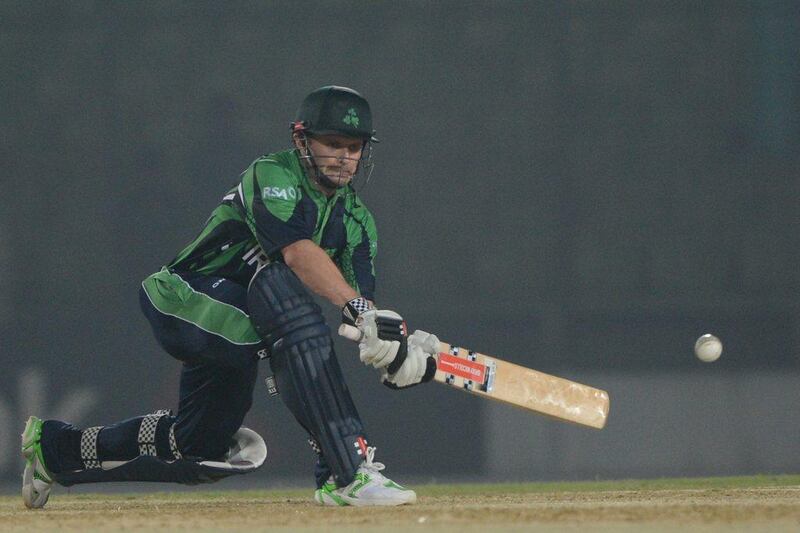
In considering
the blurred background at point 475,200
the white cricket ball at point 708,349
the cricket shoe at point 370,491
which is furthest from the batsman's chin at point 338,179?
the blurred background at point 475,200

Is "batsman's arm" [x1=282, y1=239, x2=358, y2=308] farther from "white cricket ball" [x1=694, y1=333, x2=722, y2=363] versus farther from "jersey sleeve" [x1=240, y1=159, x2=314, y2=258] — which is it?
"white cricket ball" [x1=694, y1=333, x2=722, y2=363]

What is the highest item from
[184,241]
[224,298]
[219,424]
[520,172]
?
[520,172]

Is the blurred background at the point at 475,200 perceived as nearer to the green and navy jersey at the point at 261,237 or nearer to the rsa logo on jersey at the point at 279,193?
the green and navy jersey at the point at 261,237

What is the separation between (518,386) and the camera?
423cm

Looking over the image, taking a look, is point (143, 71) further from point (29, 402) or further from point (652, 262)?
point (652, 262)

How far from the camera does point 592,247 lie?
5930mm

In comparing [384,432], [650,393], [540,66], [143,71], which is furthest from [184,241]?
[650,393]

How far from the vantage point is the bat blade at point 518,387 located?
13.5ft

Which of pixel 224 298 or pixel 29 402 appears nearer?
pixel 224 298

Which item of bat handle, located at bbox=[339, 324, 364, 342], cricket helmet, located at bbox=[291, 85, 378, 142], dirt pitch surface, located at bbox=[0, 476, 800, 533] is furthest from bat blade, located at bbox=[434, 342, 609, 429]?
cricket helmet, located at bbox=[291, 85, 378, 142]

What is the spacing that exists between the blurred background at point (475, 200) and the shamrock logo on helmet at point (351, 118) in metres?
1.86

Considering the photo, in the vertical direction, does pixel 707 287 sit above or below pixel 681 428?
above

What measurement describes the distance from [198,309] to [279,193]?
45 centimetres

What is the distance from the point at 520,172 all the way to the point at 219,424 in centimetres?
219
